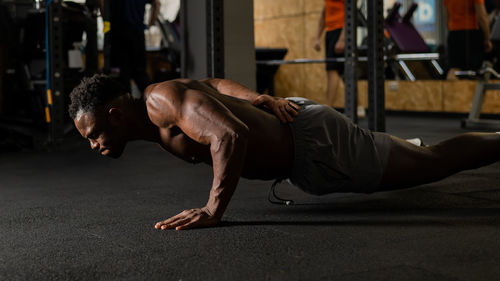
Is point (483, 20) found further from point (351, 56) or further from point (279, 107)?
point (279, 107)

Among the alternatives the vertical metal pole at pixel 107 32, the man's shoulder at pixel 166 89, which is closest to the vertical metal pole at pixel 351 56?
the vertical metal pole at pixel 107 32

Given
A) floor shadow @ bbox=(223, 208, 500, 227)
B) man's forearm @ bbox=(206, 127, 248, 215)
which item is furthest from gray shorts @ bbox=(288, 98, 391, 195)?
man's forearm @ bbox=(206, 127, 248, 215)

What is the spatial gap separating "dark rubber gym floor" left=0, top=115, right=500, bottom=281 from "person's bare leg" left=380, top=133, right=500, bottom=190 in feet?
0.32

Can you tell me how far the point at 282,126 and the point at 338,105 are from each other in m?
5.87

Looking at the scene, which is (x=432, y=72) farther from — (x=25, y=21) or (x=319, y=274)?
(x=319, y=274)

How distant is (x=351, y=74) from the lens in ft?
13.0

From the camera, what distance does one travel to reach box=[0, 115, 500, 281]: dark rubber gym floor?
4.59 ft

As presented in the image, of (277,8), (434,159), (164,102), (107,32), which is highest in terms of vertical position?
(277,8)

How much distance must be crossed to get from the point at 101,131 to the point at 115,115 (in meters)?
0.07

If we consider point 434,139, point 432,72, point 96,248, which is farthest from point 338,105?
point 96,248

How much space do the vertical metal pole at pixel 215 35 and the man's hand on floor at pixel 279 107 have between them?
1.28m

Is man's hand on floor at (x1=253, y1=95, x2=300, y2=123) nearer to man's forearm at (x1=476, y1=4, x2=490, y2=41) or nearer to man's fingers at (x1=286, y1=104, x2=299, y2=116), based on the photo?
man's fingers at (x1=286, y1=104, x2=299, y2=116)

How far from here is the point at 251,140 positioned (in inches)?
77.0

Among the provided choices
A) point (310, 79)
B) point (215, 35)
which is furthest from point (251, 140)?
point (310, 79)
